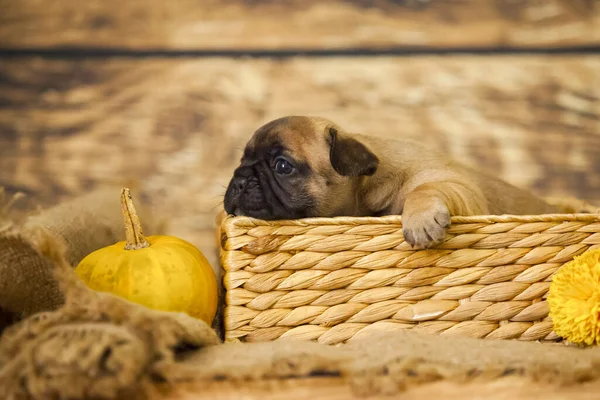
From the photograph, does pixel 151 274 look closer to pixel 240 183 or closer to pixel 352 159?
pixel 240 183

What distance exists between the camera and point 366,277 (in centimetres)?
157

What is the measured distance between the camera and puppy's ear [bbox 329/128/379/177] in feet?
5.88

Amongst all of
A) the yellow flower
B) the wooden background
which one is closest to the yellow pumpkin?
the yellow flower

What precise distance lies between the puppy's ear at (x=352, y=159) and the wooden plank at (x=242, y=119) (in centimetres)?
108

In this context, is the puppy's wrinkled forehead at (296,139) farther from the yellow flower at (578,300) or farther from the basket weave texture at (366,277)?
the yellow flower at (578,300)

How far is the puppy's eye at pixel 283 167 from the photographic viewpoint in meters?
1.90

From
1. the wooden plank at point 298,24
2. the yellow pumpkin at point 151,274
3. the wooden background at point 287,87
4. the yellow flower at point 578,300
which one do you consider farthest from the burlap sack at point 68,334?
the wooden plank at point 298,24

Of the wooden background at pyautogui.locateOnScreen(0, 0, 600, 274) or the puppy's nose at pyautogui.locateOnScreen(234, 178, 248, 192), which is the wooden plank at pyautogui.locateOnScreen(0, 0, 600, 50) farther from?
the puppy's nose at pyautogui.locateOnScreen(234, 178, 248, 192)

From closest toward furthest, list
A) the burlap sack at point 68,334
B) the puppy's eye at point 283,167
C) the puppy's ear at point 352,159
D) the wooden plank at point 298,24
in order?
the burlap sack at point 68,334 → the puppy's ear at point 352,159 → the puppy's eye at point 283,167 → the wooden plank at point 298,24

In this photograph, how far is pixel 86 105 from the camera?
2914 millimetres

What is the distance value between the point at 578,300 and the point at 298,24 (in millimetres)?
1857

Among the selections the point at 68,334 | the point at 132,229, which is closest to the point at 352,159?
the point at 132,229

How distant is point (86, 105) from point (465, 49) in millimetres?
1682

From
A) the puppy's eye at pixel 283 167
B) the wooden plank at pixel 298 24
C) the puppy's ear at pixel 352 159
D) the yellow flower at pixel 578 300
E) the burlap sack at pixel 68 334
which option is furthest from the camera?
the wooden plank at pixel 298 24
